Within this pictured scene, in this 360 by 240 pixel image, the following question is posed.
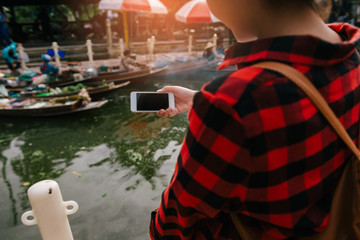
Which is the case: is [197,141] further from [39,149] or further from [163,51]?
[163,51]

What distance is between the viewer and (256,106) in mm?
542

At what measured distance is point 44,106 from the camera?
670 centimetres

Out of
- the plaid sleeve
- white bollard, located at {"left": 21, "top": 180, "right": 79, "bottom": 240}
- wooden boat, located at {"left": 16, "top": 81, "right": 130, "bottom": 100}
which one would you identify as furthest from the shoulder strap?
wooden boat, located at {"left": 16, "top": 81, "right": 130, "bottom": 100}

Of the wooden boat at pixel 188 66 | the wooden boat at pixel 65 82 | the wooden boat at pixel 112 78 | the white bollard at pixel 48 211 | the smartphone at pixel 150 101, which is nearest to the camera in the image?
the smartphone at pixel 150 101

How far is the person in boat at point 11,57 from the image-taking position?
32.9 ft

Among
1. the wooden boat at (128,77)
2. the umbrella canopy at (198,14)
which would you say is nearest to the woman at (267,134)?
the wooden boat at (128,77)

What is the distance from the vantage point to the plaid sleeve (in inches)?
22.0

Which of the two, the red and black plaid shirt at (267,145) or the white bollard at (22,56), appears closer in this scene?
the red and black plaid shirt at (267,145)

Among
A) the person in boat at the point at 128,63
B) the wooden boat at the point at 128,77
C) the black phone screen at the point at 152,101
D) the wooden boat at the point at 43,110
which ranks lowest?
the wooden boat at the point at 43,110

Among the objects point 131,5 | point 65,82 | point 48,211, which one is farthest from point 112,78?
point 48,211

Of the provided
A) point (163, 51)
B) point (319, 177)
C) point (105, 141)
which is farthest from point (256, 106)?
point (163, 51)

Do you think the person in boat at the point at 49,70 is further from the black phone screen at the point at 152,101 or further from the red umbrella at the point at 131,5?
the black phone screen at the point at 152,101

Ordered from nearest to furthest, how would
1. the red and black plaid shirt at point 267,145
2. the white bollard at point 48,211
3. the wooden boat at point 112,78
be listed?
the red and black plaid shirt at point 267,145 → the white bollard at point 48,211 → the wooden boat at point 112,78

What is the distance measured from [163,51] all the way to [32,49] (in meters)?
7.31
